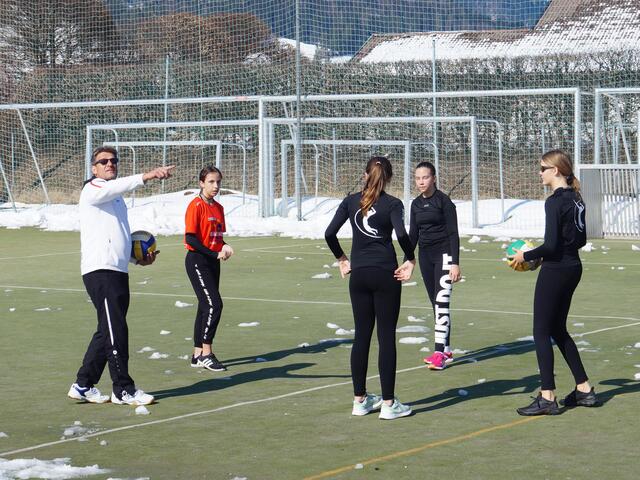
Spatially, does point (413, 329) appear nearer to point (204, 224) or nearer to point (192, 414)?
point (204, 224)

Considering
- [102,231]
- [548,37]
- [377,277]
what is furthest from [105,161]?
[548,37]

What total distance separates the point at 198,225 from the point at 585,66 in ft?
77.6

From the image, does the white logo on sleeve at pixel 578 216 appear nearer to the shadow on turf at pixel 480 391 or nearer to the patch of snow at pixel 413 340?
the shadow on turf at pixel 480 391

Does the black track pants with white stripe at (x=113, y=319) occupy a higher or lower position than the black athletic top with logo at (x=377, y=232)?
lower

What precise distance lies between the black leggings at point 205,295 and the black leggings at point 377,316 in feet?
8.03

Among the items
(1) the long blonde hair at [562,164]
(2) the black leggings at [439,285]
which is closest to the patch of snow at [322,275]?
(2) the black leggings at [439,285]

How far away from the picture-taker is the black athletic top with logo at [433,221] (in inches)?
444

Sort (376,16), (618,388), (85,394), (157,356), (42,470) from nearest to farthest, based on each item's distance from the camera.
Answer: (42,470)
(85,394)
(618,388)
(157,356)
(376,16)

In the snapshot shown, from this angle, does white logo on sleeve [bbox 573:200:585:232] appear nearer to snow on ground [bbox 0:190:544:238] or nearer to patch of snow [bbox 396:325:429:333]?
patch of snow [bbox 396:325:429:333]

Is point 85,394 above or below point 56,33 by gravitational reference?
below

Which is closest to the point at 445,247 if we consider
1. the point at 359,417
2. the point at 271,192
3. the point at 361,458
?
the point at 359,417

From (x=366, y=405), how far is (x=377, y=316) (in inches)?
24.5

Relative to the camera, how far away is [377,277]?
8680 millimetres

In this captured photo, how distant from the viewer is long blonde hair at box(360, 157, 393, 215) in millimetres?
8695
